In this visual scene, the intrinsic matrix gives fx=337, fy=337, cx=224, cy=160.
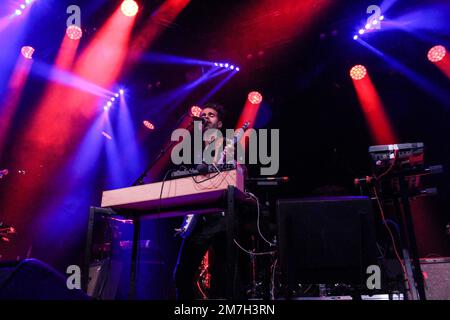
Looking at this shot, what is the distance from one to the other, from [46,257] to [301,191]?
529cm

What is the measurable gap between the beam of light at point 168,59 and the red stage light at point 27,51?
1.96m

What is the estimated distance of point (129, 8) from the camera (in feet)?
19.0

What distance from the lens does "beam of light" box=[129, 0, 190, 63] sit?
5.86 m

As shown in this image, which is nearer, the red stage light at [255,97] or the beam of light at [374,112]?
the beam of light at [374,112]

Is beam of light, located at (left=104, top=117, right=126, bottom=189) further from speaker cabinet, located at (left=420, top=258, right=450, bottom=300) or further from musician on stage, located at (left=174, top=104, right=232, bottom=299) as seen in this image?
speaker cabinet, located at (left=420, top=258, right=450, bottom=300)

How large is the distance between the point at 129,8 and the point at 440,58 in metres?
5.64

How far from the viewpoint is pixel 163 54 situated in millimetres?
6758

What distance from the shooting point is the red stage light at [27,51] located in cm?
610

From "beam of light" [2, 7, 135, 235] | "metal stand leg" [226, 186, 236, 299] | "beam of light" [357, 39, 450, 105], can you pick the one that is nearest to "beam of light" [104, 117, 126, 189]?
"beam of light" [2, 7, 135, 235]

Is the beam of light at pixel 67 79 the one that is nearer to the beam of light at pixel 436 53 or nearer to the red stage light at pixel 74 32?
the red stage light at pixel 74 32

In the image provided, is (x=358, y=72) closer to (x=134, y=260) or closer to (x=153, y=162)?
(x=153, y=162)

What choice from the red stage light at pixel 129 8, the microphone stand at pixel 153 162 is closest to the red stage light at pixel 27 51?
the red stage light at pixel 129 8

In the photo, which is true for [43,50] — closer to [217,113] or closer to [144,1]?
[144,1]

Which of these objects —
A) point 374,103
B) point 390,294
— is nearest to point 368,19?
point 374,103
